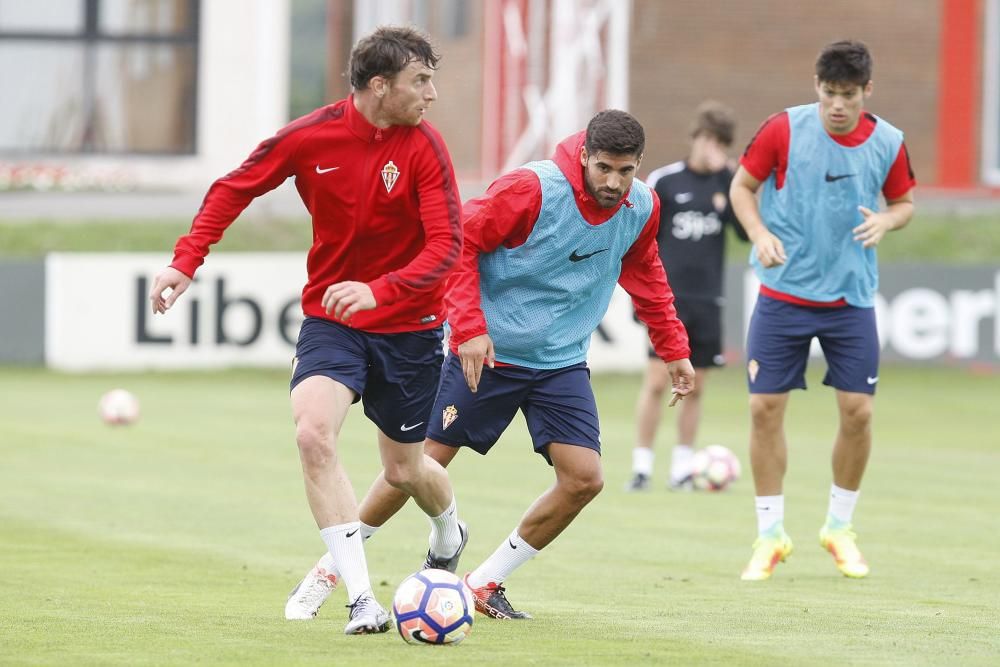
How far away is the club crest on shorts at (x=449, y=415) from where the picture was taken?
758 cm

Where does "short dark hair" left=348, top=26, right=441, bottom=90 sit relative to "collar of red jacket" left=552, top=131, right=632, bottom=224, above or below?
above

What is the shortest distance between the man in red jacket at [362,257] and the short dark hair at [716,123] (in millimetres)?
5632

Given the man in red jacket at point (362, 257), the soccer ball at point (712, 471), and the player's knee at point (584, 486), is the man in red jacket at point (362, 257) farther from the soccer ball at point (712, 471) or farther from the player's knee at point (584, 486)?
the soccer ball at point (712, 471)

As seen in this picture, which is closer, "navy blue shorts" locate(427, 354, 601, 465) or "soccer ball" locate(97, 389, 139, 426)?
"navy blue shorts" locate(427, 354, 601, 465)

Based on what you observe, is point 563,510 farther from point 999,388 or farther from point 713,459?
point 999,388

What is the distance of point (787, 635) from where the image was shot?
23.0 feet

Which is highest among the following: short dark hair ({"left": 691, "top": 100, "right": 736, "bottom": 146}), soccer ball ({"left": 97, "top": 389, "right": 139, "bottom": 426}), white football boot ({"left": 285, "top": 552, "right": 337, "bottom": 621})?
short dark hair ({"left": 691, "top": 100, "right": 736, "bottom": 146})

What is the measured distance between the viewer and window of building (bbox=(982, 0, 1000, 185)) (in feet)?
97.1

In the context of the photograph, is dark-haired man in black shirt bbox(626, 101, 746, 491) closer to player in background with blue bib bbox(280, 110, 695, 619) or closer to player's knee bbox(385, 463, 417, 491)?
player in background with blue bib bbox(280, 110, 695, 619)

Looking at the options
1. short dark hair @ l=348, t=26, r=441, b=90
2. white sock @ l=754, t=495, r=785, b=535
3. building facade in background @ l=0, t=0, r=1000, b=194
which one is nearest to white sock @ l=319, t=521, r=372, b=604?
short dark hair @ l=348, t=26, r=441, b=90

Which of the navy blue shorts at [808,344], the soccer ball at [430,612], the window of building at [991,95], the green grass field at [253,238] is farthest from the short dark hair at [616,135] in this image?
the window of building at [991,95]

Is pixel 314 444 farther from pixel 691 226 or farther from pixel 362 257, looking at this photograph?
pixel 691 226

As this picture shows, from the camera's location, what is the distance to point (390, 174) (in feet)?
23.1

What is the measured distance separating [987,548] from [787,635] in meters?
3.17
